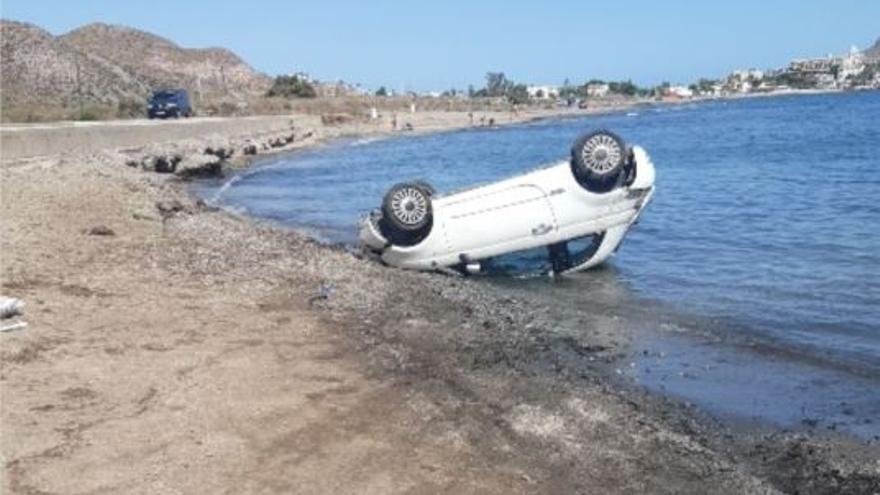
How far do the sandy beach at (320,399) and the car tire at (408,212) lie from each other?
166cm

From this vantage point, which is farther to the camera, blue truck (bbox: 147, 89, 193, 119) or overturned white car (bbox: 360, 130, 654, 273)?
blue truck (bbox: 147, 89, 193, 119)

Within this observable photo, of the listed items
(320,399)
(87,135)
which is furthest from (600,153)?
(87,135)

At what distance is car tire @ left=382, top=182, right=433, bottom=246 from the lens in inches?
662

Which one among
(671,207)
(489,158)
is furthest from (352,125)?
(671,207)

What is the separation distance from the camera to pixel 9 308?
10258mm

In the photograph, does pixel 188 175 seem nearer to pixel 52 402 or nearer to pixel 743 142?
pixel 52 402

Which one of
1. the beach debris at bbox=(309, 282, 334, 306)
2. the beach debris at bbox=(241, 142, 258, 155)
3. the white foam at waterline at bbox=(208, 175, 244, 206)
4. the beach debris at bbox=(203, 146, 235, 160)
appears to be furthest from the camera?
the beach debris at bbox=(241, 142, 258, 155)

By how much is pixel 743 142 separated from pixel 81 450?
63.1 m

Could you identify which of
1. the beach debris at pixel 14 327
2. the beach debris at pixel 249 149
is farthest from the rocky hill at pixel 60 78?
the beach debris at pixel 14 327

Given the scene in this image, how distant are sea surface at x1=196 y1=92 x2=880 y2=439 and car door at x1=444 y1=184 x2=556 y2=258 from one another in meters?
0.68

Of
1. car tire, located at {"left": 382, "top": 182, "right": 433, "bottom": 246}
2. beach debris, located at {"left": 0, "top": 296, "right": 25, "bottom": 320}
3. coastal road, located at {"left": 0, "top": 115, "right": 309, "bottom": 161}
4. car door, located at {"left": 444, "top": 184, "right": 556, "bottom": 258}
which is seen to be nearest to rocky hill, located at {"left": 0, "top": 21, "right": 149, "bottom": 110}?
coastal road, located at {"left": 0, "top": 115, "right": 309, "bottom": 161}

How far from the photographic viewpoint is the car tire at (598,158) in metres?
16.9

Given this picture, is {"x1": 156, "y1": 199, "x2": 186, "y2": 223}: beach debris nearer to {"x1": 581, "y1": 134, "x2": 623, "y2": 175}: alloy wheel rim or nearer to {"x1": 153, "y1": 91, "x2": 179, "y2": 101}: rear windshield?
{"x1": 581, "y1": 134, "x2": 623, "y2": 175}: alloy wheel rim

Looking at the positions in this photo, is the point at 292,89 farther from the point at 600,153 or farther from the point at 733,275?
the point at 600,153
